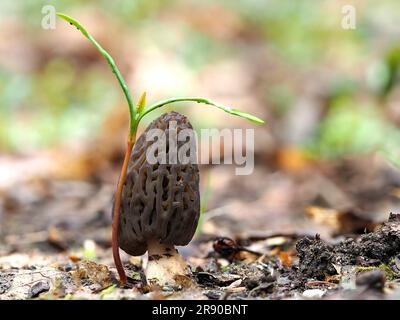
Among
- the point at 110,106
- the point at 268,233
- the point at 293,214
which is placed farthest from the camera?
the point at 110,106

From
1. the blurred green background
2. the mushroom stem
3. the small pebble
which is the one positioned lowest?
the small pebble

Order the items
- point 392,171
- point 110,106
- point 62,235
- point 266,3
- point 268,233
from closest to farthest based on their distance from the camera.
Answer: point 268,233 → point 62,235 → point 392,171 → point 110,106 → point 266,3

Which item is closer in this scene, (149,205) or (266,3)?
(149,205)

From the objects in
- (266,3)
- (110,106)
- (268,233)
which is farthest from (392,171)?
(266,3)

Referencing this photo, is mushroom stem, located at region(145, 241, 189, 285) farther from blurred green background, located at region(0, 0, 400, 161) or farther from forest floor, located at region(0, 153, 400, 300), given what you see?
blurred green background, located at region(0, 0, 400, 161)

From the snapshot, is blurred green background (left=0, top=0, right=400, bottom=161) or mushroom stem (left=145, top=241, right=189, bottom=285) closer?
mushroom stem (left=145, top=241, right=189, bottom=285)

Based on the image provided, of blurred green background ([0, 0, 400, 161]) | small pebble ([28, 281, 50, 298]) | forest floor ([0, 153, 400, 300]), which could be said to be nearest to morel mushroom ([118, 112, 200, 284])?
forest floor ([0, 153, 400, 300])

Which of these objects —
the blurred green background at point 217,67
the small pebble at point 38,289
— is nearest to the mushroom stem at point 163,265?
the small pebble at point 38,289

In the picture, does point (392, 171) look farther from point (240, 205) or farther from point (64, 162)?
point (64, 162)
